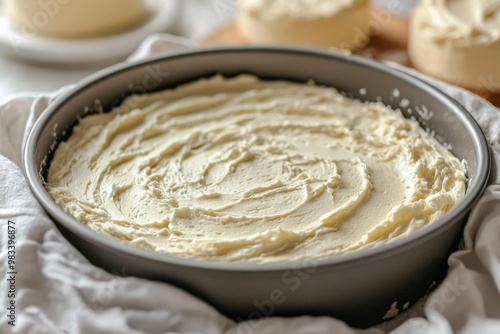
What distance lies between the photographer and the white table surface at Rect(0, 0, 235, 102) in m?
2.18

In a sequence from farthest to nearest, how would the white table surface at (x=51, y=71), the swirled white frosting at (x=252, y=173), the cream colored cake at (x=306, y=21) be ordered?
the white table surface at (x=51, y=71) < the cream colored cake at (x=306, y=21) < the swirled white frosting at (x=252, y=173)

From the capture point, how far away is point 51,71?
2246 millimetres

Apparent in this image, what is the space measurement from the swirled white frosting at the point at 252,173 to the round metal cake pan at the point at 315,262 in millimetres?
49

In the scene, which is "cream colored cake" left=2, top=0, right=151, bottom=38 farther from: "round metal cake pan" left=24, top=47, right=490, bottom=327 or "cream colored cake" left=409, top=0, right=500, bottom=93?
"cream colored cake" left=409, top=0, right=500, bottom=93

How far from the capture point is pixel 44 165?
4.68 feet

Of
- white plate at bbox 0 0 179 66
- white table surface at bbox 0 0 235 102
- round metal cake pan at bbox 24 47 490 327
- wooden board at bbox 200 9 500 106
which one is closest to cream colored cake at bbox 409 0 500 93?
wooden board at bbox 200 9 500 106

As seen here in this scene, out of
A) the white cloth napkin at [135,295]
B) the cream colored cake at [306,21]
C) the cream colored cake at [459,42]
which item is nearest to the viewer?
the white cloth napkin at [135,295]

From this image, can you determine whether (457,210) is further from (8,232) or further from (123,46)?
(123,46)

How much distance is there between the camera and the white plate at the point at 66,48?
2.21 metres

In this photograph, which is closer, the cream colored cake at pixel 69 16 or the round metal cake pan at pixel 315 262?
the round metal cake pan at pixel 315 262

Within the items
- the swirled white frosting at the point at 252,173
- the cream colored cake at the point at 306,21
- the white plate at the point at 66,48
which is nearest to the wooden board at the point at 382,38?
the cream colored cake at the point at 306,21

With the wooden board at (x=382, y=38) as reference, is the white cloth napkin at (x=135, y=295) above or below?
above

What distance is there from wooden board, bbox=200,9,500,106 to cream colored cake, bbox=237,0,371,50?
2.6 inches

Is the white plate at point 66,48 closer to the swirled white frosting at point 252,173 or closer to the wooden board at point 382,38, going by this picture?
the wooden board at point 382,38
